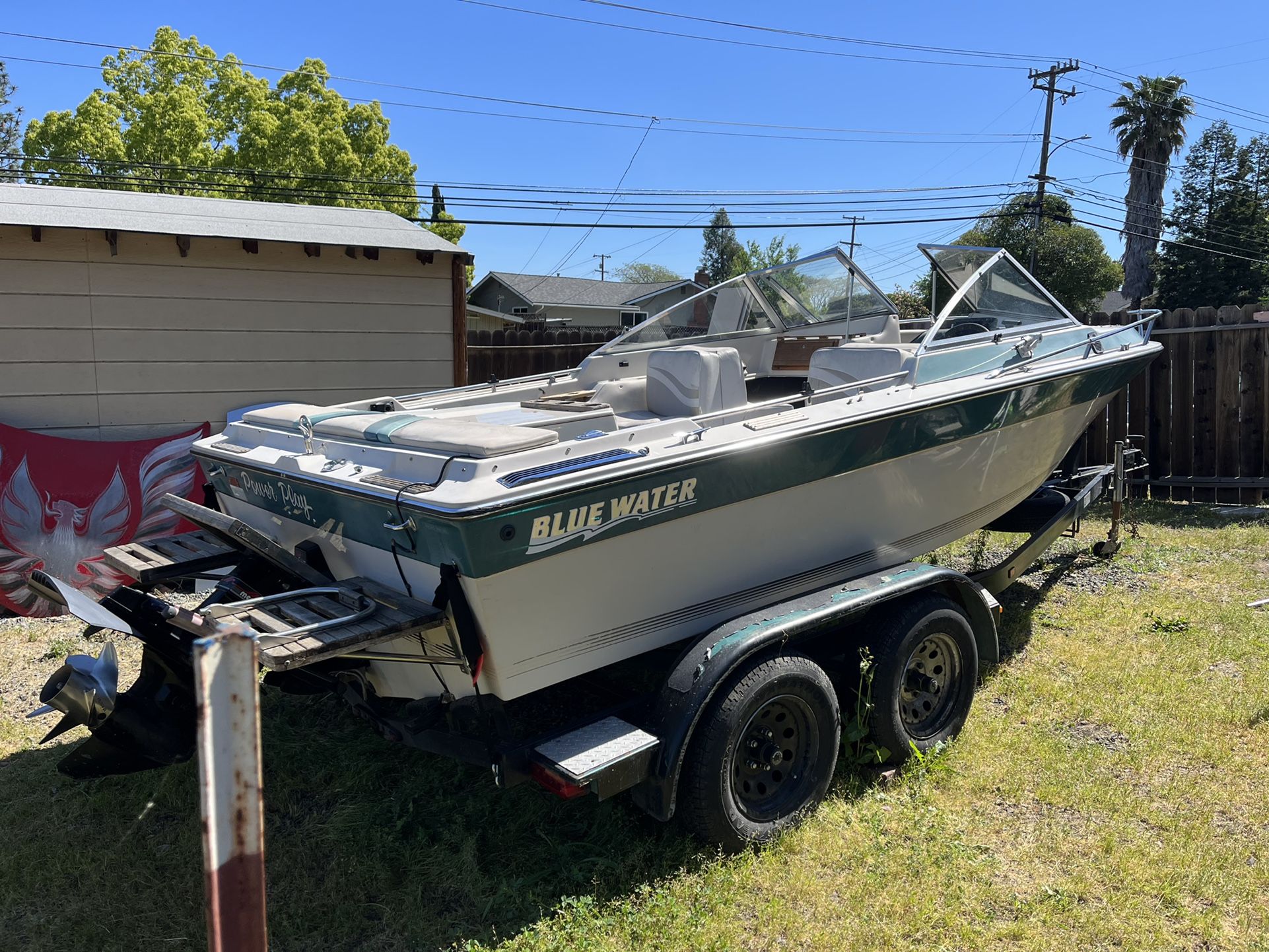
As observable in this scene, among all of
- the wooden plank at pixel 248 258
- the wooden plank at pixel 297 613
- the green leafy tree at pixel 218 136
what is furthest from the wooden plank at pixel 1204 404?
the green leafy tree at pixel 218 136

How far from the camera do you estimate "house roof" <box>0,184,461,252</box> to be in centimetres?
643

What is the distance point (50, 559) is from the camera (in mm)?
6227

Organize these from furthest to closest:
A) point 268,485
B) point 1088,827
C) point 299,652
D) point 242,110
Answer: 1. point 242,110
2. point 268,485
3. point 1088,827
4. point 299,652

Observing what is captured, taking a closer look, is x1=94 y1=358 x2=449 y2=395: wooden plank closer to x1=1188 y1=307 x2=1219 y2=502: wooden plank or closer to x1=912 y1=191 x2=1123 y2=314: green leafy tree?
x1=1188 y1=307 x2=1219 y2=502: wooden plank

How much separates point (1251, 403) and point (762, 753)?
767 centimetres

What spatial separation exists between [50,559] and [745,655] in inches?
219

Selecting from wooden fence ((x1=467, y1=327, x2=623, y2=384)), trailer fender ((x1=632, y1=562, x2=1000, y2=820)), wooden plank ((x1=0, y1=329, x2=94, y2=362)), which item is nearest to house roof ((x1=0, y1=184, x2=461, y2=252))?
wooden plank ((x1=0, y1=329, x2=94, y2=362))

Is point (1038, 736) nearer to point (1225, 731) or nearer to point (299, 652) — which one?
point (1225, 731)

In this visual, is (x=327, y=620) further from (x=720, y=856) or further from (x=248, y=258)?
(x=248, y=258)

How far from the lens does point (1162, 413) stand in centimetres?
880

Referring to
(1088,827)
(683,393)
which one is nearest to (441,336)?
(683,393)

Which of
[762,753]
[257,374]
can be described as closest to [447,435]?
[762,753]

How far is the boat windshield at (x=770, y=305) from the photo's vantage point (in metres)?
5.17

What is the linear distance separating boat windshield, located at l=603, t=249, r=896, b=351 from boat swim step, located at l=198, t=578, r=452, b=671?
2.72 meters
